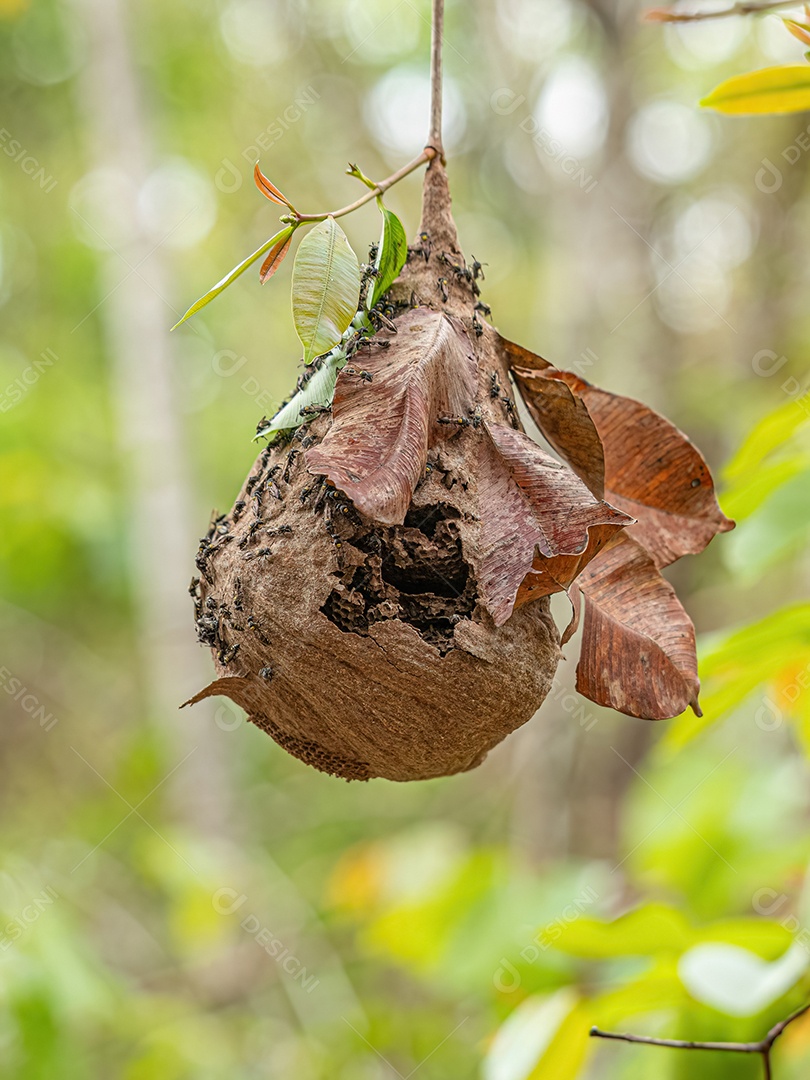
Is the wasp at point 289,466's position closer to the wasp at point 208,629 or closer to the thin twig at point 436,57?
the wasp at point 208,629

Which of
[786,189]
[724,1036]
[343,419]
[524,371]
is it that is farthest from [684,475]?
[786,189]

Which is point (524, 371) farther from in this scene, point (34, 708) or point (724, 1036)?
point (34, 708)

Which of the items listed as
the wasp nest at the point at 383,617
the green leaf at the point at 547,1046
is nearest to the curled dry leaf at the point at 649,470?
the wasp nest at the point at 383,617

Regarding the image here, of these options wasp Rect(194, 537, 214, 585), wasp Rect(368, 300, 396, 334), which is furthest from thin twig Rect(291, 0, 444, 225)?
wasp Rect(194, 537, 214, 585)

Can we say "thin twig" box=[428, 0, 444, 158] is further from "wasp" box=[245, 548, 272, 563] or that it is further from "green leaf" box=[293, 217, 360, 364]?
"wasp" box=[245, 548, 272, 563]

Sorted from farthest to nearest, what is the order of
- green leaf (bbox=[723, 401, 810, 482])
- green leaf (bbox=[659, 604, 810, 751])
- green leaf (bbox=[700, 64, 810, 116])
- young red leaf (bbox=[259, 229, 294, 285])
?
green leaf (bbox=[723, 401, 810, 482]), green leaf (bbox=[659, 604, 810, 751]), green leaf (bbox=[700, 64, 810, 116]), young red leaf (bbox=[259, 229, 294, 285])

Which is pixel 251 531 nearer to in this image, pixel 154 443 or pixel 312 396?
pixel 312 396

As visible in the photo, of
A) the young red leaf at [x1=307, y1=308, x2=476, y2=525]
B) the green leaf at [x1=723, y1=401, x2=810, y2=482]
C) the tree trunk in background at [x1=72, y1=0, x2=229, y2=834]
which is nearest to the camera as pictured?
the young red leaf at [x1=307, y1=308, x2=476, y2=525]
